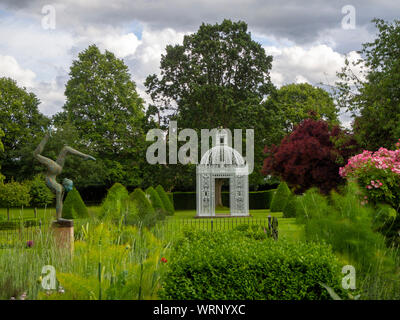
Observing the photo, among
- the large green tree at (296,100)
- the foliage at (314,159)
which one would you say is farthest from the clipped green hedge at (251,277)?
the large green tree at (296,100)

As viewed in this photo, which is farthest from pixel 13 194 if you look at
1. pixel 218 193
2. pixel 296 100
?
pixel 296 100

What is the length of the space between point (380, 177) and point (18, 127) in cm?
2420

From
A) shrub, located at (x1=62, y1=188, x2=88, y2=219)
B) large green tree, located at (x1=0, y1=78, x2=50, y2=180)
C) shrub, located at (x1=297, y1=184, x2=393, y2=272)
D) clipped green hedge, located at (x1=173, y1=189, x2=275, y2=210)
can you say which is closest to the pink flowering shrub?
shrub, located at (x1=297, y1=184, x2=393, y2=272)

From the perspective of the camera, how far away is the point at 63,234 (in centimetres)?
610

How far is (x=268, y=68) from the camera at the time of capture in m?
22.6

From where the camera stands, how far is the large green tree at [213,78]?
21906mm

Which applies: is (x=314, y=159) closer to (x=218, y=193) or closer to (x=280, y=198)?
(x=280, y=198)

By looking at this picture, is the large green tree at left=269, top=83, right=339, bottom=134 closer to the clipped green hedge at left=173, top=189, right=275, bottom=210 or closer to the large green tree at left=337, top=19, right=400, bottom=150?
the clipped green hedge at left=173, top=189, right=275, bottom=210

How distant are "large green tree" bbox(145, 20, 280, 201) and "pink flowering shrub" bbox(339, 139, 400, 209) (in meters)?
14.3

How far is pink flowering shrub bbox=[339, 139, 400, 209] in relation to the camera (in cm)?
707

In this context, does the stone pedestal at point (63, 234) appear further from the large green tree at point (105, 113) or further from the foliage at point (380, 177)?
the large green tree at point (105, 113)

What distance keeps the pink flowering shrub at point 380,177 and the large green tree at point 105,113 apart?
1863 centimetres
